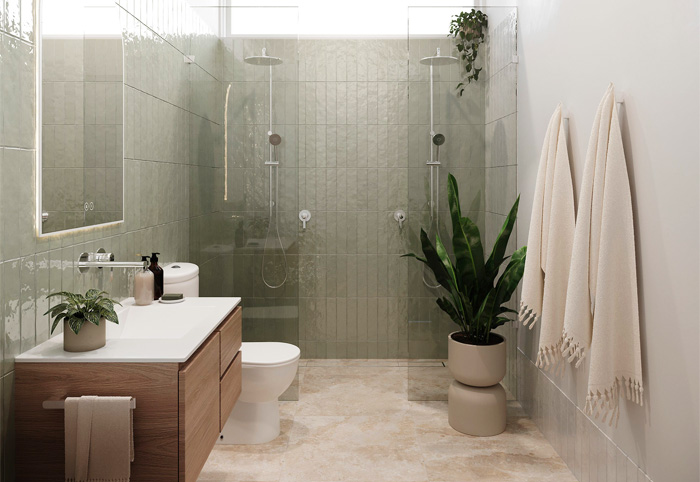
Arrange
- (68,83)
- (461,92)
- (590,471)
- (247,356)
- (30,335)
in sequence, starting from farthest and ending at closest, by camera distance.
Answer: (461,92), (247,356), (590,471), (68,83), (30,335)

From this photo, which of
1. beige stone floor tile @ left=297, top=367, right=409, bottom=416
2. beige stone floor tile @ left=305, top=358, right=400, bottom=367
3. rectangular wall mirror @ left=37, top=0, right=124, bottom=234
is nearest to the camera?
rectangular wall mirror @ left=37, top=0, right=124, bottom=234

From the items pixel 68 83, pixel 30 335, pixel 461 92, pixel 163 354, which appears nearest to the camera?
pixel 163 354

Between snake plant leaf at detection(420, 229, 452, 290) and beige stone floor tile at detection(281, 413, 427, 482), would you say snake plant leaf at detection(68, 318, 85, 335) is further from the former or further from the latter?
snake plant leaf at detection(420, 229, 452, 290)

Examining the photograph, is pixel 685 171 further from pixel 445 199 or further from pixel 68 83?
pixel 68 83

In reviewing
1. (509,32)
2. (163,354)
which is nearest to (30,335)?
(163,354)

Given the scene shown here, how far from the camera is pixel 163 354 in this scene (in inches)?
67.4

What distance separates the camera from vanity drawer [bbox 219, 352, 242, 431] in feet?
7.16

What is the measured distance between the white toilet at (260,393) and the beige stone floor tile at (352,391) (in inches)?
16.9

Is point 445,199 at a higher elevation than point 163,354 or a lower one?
higher

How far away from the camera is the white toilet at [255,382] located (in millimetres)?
2801

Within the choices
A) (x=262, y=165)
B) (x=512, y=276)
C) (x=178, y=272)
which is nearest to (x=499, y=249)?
(x=512, y=276)

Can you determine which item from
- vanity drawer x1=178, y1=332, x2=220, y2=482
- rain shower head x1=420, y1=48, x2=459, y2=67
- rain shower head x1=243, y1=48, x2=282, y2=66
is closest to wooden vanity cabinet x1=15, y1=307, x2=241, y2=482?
vanity drawer x1=178, y1=332, x2=220, y2=482

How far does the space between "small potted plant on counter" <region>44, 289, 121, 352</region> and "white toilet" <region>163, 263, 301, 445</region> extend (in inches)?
41.2

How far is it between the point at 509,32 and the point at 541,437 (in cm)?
232
